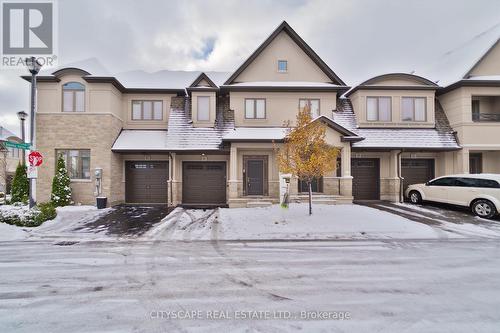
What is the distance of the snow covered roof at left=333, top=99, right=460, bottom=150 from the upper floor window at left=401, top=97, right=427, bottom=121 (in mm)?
909

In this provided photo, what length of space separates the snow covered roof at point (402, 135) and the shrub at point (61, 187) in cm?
1743

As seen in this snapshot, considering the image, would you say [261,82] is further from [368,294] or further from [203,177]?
[368,294]

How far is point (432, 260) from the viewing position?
21.1 feet

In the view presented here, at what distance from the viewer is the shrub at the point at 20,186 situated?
14.1 meters

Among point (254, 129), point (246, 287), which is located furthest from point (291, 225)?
point (254, 129)

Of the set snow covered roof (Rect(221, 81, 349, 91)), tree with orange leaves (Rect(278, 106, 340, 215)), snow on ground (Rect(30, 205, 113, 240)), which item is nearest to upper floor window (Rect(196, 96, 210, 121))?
snow covered roof (Rect(221, 81, 349, 91))

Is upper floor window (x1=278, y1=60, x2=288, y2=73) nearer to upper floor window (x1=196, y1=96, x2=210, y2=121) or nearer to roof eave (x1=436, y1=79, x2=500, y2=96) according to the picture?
upper floor window (x1=196, y1=96, x2=210, y2=121)

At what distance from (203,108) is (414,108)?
1490 cm

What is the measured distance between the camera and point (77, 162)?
48.4 feet

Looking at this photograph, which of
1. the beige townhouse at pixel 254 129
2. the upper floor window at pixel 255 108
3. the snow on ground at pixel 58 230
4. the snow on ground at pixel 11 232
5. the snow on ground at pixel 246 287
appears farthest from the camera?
the upper floor window at pixel 255 108

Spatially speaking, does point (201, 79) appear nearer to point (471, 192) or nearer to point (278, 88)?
point (278, 88)

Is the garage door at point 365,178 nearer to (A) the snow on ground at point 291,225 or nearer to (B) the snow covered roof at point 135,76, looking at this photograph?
(A) the snow on ground at point 291,225

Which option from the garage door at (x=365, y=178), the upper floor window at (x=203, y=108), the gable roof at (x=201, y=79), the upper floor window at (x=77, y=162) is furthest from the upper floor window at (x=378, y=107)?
the upper floor window at (x=77, y=162)

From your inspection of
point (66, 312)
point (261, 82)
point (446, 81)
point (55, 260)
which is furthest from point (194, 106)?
point (446, 81)
